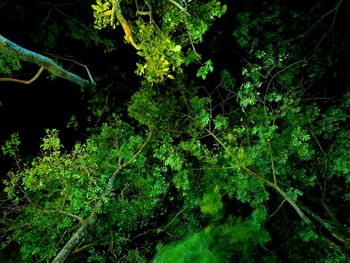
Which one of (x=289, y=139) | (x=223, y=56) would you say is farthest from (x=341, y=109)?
(x=223, y=56)

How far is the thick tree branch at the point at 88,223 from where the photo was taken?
6.85 metres

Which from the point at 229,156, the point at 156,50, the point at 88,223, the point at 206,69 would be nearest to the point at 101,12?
the point at 156,50

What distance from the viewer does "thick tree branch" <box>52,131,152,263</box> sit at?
685 cm

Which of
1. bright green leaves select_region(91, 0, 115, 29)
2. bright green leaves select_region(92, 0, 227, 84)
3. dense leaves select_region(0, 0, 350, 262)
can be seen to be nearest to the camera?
bright green leaves select_region(91, 0, 115, 29)

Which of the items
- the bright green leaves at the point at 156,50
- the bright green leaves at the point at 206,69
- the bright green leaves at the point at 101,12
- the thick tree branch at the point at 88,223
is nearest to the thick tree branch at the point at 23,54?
the bright green leaves at the point at 101,12

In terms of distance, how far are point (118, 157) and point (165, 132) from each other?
180cm

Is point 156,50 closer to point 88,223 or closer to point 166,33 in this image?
point 166,33

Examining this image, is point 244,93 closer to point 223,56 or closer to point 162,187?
point 223,56

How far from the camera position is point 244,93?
8.02 m

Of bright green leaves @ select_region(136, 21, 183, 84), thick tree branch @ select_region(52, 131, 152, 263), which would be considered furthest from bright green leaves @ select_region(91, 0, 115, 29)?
thick tree branch @ select_region(52, 131, 152, 263)

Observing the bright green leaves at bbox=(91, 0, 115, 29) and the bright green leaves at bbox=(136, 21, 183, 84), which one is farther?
the bright green leaves at bbox=(136, 21, 183, 84)

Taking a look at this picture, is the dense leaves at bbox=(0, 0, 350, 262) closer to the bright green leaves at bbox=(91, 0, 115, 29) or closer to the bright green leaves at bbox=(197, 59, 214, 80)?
the bright green leaves at bbox=(91, 0, 115, 29)

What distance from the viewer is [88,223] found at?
7.80 metres

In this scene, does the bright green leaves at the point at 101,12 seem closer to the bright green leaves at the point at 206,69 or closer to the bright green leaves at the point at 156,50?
the bright green leaves at the point at 156,50
